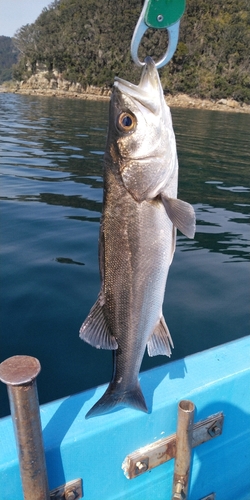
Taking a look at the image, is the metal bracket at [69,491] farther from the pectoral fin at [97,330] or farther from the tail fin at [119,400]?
the pectoral fin at [97,330]

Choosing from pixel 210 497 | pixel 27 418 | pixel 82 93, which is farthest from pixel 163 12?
pixel 82 93

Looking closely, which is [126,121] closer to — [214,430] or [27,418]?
[27,418]

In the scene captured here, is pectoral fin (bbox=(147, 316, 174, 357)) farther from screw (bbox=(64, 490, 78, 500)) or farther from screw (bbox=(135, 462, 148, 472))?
screw (bbox=(64, 490, 78, 500))

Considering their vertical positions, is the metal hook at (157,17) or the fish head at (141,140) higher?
the metal hook at (157,17)

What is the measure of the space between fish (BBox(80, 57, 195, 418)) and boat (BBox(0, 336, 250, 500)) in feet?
0.56

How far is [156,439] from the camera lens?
234 cm

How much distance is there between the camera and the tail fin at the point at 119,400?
211cm

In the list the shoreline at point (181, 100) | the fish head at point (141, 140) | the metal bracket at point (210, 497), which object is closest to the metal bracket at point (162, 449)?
the metal bracket at point (210, 497)

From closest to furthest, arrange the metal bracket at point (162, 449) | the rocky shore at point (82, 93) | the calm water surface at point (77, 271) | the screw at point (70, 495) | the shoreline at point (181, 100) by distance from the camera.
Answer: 1. the screw at point (70, 495)
2. the metal bracket at point (162, 449)
3. the calm water surface at point (77, 271)
4. the shoreline at point (181, 100)
5. the rocky shore at point (82, 93)

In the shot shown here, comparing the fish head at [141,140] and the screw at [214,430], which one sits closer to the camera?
the fish head at [141,140]

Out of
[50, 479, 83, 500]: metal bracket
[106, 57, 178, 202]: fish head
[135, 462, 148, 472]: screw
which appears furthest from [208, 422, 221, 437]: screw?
[106, 57, 178, 202]: fish head

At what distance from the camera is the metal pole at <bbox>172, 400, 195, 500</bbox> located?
7.09ft

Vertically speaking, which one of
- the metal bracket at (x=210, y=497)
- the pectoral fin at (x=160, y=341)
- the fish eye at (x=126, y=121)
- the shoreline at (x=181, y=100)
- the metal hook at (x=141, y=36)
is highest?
the shoreline at (x=181, y=100)

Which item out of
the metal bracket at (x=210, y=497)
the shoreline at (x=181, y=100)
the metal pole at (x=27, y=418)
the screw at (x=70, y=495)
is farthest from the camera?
the shoreline at (x=181, y=100)
